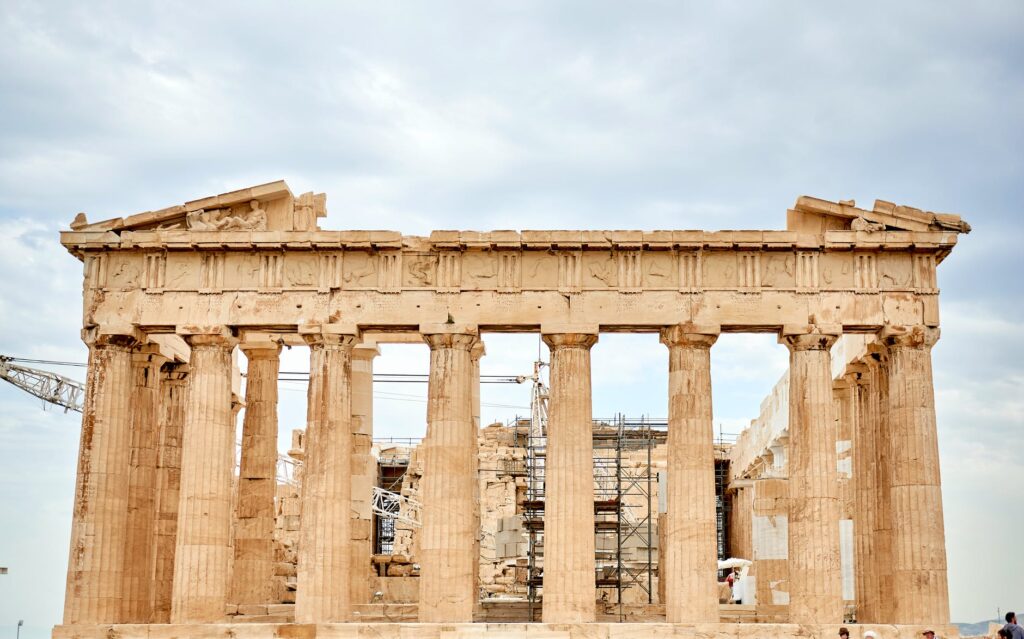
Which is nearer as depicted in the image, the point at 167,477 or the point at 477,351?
the point at 477,351

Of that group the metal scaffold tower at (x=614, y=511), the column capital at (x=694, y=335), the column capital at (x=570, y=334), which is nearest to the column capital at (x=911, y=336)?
the column capital at (x=694, y=335)

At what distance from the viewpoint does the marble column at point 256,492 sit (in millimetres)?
34906

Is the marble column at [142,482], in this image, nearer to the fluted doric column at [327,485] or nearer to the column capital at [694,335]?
the fluted doric column at [327,485]

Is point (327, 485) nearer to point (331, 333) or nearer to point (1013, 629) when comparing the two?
point (331, 333)

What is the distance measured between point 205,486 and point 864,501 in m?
16.0

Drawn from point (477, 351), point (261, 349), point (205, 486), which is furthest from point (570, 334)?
point (205, 486)

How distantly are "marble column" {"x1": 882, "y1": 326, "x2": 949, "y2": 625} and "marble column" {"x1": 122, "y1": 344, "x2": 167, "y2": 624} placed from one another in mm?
18010

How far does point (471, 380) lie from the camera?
106 feet

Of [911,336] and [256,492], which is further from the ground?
[911,336]

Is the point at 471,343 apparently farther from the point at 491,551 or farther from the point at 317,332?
the point at 491,551

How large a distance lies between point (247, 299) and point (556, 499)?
8.82 metres

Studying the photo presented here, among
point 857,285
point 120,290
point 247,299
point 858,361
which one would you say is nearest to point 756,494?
point 858,361

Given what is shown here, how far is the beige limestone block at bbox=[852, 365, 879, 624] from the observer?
32750 mm

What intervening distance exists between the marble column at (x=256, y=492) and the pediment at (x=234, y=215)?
383 cm
